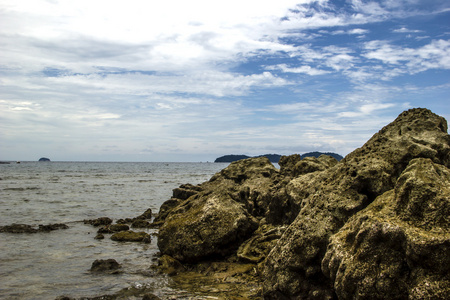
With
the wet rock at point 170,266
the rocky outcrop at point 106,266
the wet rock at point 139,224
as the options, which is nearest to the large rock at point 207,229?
the wet rock at point 170,266

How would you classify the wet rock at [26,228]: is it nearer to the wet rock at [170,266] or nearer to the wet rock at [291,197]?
the wet rock at [170,266]

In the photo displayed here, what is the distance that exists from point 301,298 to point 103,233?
15142 mm

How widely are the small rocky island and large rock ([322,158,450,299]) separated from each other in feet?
0.05

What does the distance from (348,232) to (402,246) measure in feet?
3.66

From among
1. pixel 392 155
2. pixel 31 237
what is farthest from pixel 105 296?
pixel 31 237

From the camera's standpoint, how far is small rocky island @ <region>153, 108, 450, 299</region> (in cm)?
570

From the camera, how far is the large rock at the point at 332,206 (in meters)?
7.47

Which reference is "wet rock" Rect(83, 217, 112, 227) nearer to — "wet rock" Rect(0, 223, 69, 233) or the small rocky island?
"wet rock" Rect(0, 223, 69, 233)

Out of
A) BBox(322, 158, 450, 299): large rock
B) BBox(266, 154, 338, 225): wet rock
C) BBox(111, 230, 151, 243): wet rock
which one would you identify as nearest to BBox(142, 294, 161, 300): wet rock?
BBox(322, 158, 450, 299): large rock

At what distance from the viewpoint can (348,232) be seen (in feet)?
22.2

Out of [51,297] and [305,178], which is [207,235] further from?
[51,297]

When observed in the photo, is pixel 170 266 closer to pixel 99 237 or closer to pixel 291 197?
pixel 291 197

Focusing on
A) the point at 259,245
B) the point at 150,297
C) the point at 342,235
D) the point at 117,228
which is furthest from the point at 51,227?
the point at 342,235

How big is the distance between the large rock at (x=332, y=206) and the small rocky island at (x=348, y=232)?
0.02m
